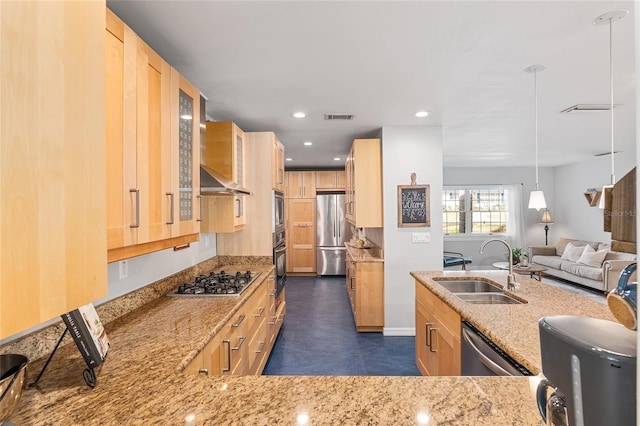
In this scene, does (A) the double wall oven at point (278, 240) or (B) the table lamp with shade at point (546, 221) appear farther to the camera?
(B) the table lamp with shade at point (546, 221)

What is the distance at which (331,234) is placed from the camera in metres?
6.88

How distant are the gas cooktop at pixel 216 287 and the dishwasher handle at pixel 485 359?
1457 mm

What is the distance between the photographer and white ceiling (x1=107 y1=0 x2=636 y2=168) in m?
1.60

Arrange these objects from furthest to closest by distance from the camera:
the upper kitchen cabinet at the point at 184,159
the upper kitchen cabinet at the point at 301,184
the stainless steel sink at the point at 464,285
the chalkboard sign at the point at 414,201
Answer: the upper kitchen cabinet at the point at 301,184 < the chalkboard sign at the point at 414,201 < the stainless steel sink at the point at 464,285 < the upper kitchen cabinet at the point at 184,159

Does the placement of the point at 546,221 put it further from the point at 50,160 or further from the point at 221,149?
the point at 50,160

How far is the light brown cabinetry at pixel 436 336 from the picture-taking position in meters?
1.99

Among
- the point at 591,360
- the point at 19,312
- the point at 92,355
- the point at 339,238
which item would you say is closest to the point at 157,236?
the point at 92,355

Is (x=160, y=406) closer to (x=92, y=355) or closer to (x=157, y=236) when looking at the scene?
(x=92, y=355)

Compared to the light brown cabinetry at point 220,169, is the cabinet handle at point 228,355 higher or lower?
lower

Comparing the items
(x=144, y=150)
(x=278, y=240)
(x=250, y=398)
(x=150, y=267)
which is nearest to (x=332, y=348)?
(x=278, y=240)

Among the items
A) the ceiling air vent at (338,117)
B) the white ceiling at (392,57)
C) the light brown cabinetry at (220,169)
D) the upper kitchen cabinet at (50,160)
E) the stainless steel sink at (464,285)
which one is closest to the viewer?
the upper kitchen cabinet at (50,160)

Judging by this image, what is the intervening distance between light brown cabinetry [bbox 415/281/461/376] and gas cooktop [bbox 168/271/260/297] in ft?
4.65

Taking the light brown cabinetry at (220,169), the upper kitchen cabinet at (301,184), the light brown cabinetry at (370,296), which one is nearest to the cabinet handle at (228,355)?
the light brown cabinetry at (220,169)

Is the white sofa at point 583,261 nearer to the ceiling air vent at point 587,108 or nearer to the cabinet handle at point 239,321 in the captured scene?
the ceiling air vent at point 587,108
